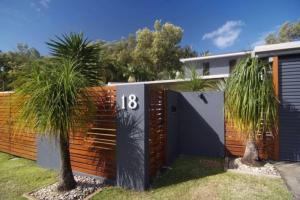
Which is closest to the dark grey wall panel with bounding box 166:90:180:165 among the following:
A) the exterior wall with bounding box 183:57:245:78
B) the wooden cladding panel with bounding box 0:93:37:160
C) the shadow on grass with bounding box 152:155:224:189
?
the shadow on grass with bounding box 152:155:224:189

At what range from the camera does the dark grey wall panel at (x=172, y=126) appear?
19.8 ft

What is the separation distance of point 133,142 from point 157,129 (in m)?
0.95

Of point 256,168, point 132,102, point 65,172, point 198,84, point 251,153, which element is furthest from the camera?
point 198,84

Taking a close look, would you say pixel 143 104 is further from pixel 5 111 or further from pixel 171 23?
pixel 171 23

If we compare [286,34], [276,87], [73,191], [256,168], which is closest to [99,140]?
[73,191]

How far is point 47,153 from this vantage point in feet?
19.9

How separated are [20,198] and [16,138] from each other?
3.50m

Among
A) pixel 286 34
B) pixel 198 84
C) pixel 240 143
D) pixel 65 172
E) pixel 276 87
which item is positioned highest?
pixel 286 34

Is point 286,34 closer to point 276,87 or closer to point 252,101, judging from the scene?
point 276,87

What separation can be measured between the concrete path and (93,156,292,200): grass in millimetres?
127

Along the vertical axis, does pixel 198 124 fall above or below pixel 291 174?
above

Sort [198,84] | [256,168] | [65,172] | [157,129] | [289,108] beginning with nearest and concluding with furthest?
[65,172]
[157,129]
[256,168]
[289,108]
[198,84]

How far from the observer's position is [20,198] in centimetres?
441

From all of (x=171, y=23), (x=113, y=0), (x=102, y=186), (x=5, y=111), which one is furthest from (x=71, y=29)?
(x=171, y=23)
